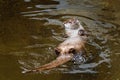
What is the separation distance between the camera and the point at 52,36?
514cm

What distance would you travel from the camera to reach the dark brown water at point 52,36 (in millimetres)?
4189

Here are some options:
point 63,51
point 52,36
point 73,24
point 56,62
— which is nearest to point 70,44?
point 63,51

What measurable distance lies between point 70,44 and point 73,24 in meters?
0.89

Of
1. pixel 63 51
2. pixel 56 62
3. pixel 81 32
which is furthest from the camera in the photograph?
pixel 81 32

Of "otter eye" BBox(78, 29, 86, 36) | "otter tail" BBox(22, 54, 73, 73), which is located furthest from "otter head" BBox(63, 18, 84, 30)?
"otter tail" BBox(22, 54, 73, 73)

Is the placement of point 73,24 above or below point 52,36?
above

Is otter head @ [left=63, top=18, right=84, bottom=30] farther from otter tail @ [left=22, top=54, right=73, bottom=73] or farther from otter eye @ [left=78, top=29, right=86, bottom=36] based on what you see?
otter tail @ [left=22, top=54, right=73, bottom=73]

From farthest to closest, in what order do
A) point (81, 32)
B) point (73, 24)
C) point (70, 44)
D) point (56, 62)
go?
point (73, 24), point (81, 32), point (70, 44), point (56, 62)

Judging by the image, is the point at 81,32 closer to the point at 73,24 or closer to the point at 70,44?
the point at 73,24

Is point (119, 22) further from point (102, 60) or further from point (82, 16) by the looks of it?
point (102, 60)

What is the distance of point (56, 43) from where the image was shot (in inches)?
193

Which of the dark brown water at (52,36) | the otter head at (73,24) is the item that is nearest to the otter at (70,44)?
the otter head at (73,24)

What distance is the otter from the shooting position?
4.05 metres

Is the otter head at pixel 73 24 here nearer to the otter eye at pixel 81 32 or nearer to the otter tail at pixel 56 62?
the otter eye at pixel 81 32
